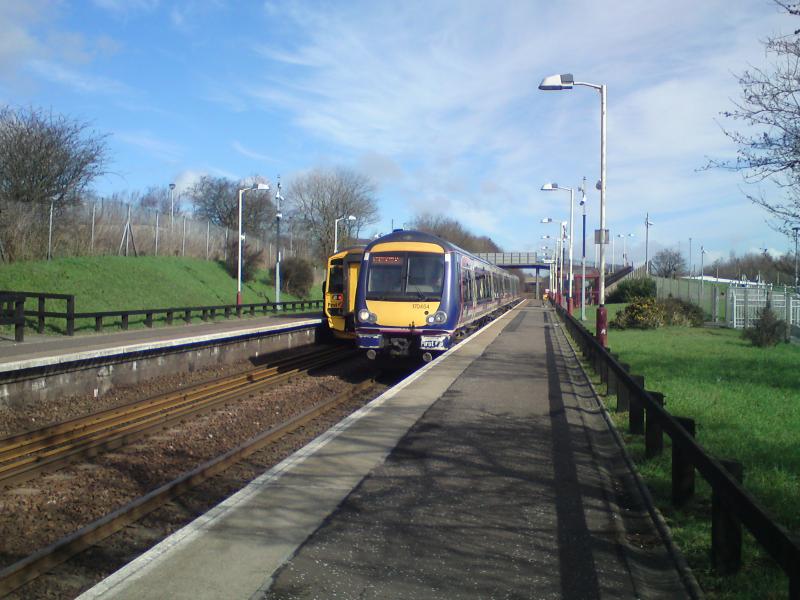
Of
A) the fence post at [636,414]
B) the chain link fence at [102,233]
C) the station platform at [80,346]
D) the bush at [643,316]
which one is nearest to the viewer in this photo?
the fence post at [636,414]

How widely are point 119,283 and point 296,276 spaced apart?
22.0 meters

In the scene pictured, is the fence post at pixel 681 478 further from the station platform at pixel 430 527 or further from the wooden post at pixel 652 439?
→ the wooden post at pixel 652 439

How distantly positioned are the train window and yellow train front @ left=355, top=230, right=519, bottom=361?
647 cm

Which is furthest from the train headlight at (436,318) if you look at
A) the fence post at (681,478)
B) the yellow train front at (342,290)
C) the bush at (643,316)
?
the bush at (643,316)

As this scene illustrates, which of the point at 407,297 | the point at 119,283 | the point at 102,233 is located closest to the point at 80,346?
the point at 407,297

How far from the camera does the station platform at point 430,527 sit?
4.53 meters

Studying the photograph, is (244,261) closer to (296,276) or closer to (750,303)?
(296,276)

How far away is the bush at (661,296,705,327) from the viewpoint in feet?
107

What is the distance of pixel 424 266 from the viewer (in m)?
16.9

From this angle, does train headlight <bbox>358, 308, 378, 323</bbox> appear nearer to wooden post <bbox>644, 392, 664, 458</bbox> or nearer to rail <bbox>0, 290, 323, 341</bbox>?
wooden post <bbox>644, 392, 664, 458</bbox>

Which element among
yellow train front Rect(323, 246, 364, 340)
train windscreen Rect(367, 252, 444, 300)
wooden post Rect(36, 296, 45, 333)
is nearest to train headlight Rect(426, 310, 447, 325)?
train windscreen Rect(367, 252, 444, 300)

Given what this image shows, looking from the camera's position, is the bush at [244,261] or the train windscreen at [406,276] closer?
the train windscreen at [406,276]

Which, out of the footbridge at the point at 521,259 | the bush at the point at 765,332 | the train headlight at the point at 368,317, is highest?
the footbridge at the point at 521,259

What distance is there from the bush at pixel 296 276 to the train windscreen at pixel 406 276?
39791 millimetres
